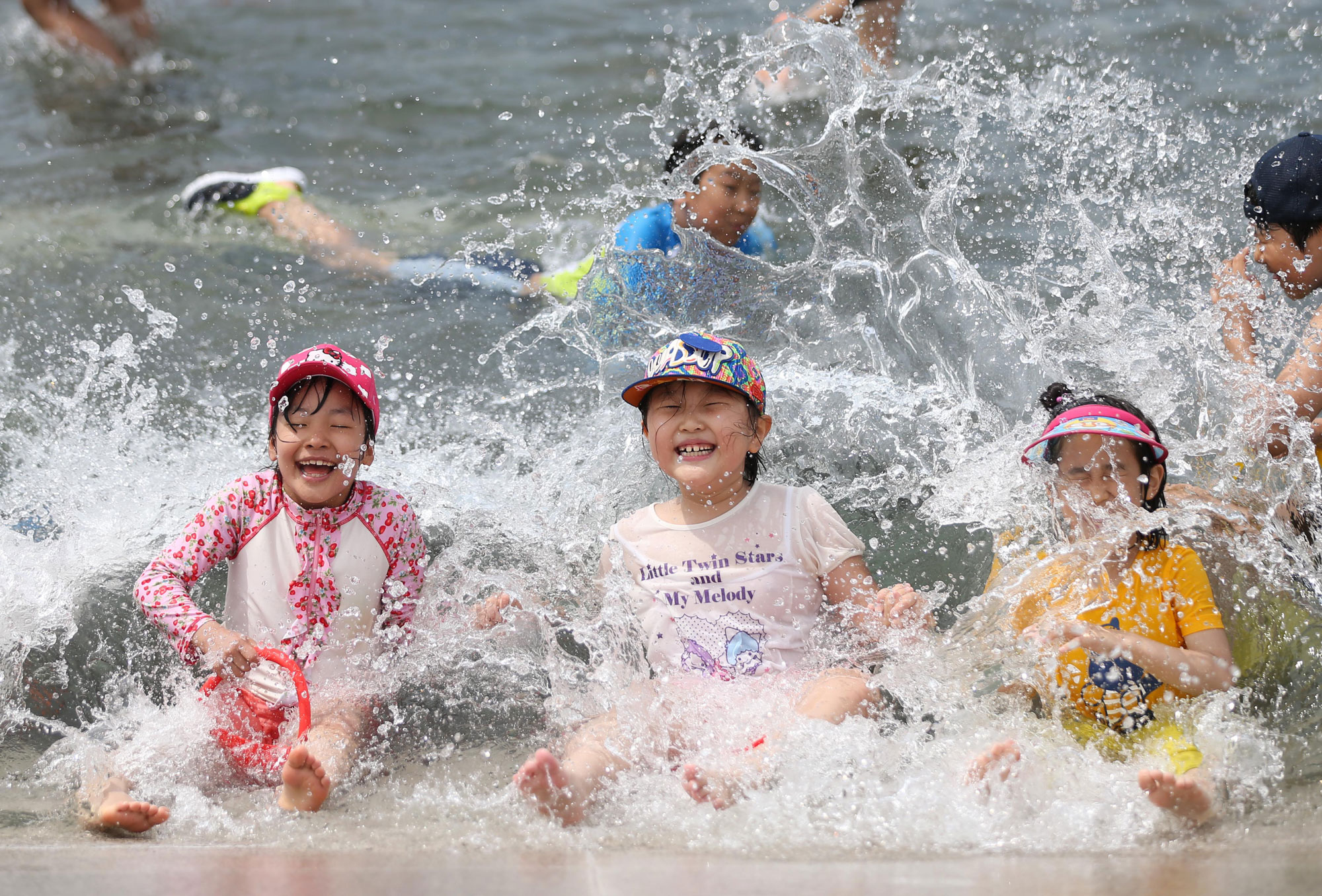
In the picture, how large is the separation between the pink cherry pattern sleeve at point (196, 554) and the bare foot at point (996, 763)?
180 centimetres

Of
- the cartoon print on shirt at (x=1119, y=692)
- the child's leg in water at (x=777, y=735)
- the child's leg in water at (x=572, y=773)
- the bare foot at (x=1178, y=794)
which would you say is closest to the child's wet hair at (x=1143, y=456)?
the cartoon print on shirt at (x=1119, y=692)

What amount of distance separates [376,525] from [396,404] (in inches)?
66.8

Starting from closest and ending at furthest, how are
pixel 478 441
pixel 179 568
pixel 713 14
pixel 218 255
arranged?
pixel 179 568, pixel 478 441, pixel 218 255, pixel 713 14

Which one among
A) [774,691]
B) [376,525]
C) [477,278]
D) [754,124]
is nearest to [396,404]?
[477,278]

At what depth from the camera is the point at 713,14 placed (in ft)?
28.8

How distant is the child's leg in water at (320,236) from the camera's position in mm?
6113

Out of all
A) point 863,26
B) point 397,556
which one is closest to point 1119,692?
point 397,556

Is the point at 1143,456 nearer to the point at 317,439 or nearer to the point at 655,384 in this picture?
the point at 655,384

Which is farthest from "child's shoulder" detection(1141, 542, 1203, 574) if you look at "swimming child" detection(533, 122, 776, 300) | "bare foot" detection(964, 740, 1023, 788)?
"swimming child" detection(533, 122, 776, 300)

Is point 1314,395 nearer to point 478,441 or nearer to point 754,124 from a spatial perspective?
point 478,441

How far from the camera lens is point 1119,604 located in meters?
2.75

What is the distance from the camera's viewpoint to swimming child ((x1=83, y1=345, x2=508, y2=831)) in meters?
2.95

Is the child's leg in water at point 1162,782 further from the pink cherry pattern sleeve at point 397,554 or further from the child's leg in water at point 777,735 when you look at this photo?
the pink cherry pattern sleeve at point 397,554

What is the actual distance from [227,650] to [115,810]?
16.3 inches
